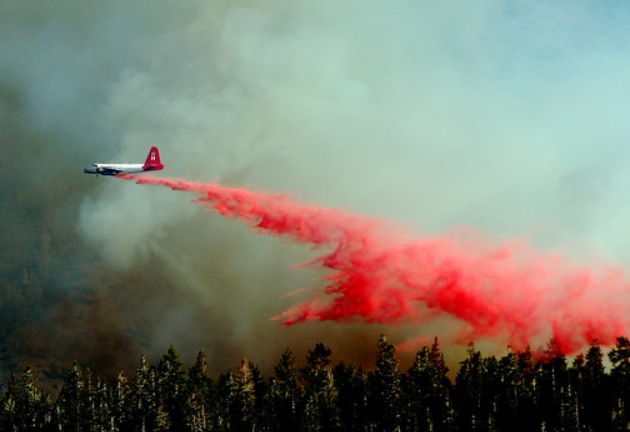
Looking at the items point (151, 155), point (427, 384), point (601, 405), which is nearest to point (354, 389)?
point (427, 384)

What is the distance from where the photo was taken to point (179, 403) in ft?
559

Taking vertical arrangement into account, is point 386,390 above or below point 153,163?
below

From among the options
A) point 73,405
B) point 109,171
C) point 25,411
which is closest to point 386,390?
point 73,405

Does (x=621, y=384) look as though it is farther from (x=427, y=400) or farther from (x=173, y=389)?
(x=173, y=389)

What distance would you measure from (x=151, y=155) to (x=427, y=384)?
74423 millimetres

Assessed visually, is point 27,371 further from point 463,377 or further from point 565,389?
point 565,389

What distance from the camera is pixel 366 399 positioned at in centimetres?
15700

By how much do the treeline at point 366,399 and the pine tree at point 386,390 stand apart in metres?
0.17

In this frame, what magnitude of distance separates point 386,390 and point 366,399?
6.69m

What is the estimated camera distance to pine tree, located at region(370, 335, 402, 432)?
150 metres

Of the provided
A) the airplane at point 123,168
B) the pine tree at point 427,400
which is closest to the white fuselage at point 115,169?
the airplane at point 123,168

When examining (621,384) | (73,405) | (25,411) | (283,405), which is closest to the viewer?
(621,384)

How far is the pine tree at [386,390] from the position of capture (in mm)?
149750

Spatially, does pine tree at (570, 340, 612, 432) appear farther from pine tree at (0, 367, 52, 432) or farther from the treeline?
pine tree at (0, 367, 52, 432)
